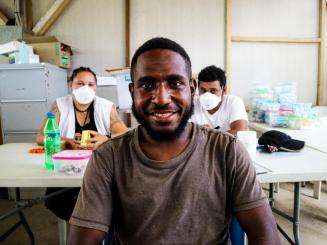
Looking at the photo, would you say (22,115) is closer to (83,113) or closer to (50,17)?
(50,17)

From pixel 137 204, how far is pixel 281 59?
4284 mm

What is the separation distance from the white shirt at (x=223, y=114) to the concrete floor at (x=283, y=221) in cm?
102

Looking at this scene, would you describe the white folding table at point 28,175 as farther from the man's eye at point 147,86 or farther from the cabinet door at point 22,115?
the cabinet door at point 22,115

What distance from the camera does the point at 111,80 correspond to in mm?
4098

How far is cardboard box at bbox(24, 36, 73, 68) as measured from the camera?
3967 mm

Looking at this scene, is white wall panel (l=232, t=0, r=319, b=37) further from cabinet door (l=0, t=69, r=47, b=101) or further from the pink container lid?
the pink container lid

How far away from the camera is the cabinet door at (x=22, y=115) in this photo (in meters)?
3.64

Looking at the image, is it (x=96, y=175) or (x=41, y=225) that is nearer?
(x=96, y=175)

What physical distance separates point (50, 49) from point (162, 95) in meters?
3.44

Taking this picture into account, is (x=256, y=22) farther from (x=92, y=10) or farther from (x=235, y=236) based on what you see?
(x=235, y=236)

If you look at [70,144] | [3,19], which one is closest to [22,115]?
[3,19]

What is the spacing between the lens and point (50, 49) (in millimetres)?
4000

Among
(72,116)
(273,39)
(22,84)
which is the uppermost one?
(273,39)

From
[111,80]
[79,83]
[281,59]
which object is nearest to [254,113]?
[281,59]
